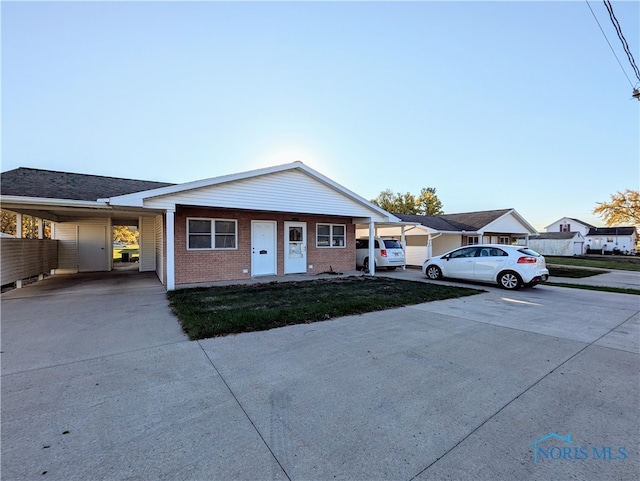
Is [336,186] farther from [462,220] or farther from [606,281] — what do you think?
[462,220]

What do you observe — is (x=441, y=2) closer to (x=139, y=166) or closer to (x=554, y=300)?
(x=554, y=300)

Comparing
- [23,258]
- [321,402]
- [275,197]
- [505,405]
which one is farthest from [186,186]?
[505,405]

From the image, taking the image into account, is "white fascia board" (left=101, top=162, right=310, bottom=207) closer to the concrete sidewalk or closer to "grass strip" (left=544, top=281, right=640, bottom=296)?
"grass strip" (left=544, top=281, right=640, bottom=296)

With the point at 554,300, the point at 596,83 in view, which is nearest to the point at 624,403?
the point at 554,300

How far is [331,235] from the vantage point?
14.1 meters

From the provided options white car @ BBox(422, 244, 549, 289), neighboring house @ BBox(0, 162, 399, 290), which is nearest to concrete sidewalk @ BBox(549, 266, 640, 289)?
white car @ BBox(422, 244, 549, 289)

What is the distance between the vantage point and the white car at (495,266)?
32.1 feet

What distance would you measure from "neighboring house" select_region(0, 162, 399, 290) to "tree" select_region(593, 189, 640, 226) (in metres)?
33.5

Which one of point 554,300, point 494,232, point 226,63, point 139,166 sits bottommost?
point 554,300

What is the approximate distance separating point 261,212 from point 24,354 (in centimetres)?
852

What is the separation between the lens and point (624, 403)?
2959mm

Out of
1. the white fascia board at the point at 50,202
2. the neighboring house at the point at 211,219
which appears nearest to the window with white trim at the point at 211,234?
the neighboring house at the point at 211,219

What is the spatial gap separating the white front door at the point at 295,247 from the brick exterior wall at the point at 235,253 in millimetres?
181

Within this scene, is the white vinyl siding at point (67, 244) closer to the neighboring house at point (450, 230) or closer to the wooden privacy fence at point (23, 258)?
the wooden privacy fence at point (23, 258)
